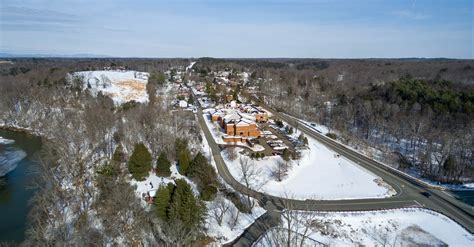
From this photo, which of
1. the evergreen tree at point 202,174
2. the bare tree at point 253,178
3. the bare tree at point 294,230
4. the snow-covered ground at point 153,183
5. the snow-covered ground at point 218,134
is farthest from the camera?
the snow-covered ground at point 218,134

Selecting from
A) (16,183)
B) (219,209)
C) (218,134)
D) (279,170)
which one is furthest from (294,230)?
(16,183)

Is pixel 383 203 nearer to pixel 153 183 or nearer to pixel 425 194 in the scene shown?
pixel 425 194

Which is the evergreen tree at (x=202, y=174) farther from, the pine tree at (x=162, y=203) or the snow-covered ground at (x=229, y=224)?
the pine tree at (x=162, y=203)

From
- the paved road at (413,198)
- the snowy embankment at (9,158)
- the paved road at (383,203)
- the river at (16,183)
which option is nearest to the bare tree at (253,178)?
the paved road at (383,203)

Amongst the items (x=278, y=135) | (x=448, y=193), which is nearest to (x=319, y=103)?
(x=278, y=135)

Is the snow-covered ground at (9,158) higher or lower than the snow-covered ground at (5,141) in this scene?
lower

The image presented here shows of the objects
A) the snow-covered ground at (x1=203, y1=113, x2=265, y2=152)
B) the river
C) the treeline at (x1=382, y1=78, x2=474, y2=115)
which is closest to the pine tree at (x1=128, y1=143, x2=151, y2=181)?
the river
